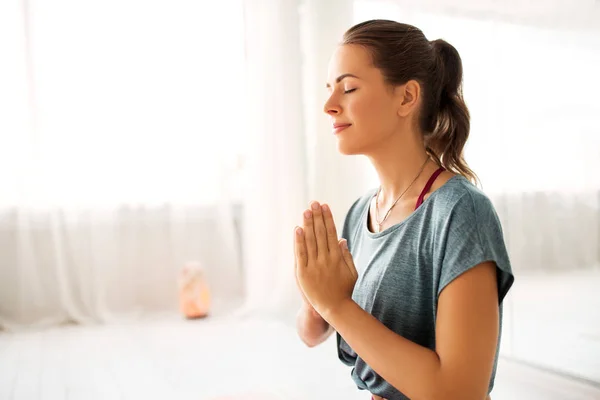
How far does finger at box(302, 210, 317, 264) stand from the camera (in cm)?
96

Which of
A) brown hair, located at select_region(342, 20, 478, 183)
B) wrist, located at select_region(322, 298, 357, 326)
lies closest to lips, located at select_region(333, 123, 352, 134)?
brown hair, located at select_region(342, 20, 478, 183)

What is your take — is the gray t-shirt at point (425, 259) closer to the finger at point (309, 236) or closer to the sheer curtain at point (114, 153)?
the finger at point (309, 236)

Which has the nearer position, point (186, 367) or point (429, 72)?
point (429, 72)

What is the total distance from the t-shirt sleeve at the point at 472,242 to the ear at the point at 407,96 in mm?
224

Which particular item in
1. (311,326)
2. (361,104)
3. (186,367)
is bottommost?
(186,367)

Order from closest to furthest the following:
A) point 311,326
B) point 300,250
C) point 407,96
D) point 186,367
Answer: point 300,250
point 407,96
point 311,326
point 186,367

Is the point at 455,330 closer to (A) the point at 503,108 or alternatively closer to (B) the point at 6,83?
(A) the point at 503,108

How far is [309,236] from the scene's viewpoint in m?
0.97

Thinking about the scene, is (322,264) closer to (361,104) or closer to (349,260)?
(349,260)

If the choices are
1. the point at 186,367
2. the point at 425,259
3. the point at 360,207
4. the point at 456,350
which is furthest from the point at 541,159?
the point at 186,367

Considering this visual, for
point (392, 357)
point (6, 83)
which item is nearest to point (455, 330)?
point (392, 357)

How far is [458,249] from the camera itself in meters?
0.87

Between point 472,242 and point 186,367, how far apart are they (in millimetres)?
1684

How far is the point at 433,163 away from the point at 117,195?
2.31m
